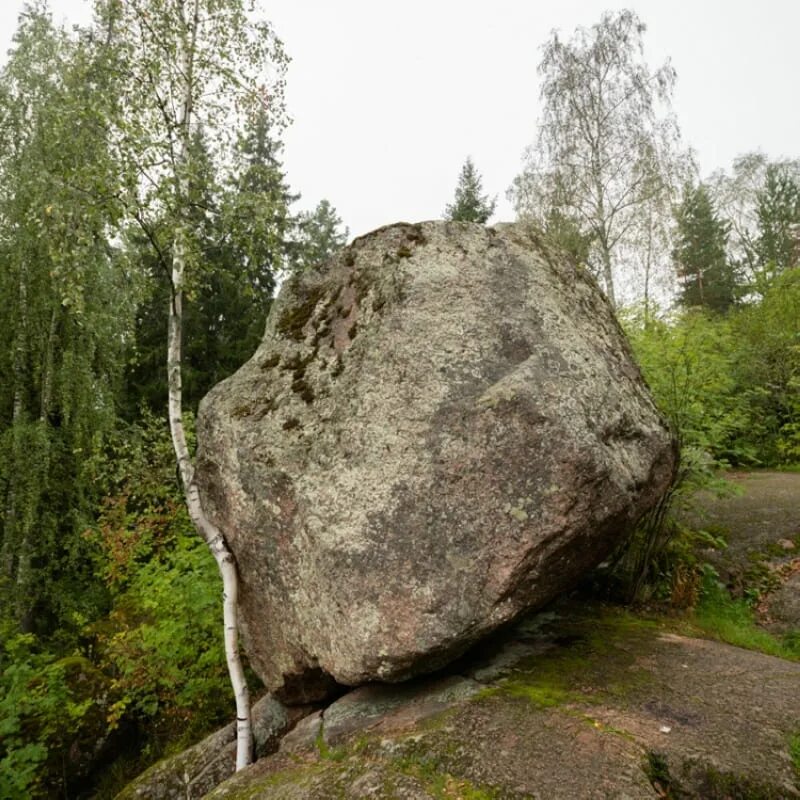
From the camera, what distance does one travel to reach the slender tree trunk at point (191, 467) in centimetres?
461

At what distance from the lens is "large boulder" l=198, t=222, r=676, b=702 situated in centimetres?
366

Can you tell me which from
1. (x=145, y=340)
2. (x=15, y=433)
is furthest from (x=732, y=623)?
(x=145, y=340)

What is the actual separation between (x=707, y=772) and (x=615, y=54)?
712 inches

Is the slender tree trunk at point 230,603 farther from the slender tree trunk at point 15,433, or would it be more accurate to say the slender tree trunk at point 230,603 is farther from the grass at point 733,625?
the slender tree trunk at point 15,433

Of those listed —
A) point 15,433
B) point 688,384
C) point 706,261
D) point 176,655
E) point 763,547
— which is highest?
point 706,261

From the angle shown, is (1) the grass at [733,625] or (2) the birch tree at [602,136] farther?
(2) the birch tree at [602,136]

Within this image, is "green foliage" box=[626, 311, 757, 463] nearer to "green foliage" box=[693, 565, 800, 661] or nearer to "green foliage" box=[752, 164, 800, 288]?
"green foliage" box=[693, 565, 800, 661]

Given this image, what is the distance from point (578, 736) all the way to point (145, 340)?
Answer: 1605 centimetres

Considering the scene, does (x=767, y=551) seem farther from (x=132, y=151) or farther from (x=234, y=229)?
(x=132, y=151)

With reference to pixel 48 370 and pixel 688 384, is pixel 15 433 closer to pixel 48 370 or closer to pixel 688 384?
pixel 48 370

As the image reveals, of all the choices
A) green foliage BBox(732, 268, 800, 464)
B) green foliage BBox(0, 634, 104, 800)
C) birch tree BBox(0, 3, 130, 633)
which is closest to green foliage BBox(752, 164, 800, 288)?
green foliage BBox(732, 268, 800, 464)

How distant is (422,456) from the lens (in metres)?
3.89

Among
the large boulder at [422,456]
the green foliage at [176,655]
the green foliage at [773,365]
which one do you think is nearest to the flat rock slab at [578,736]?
the large boulder at [422,456]

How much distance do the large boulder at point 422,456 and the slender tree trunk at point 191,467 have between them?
121mm
